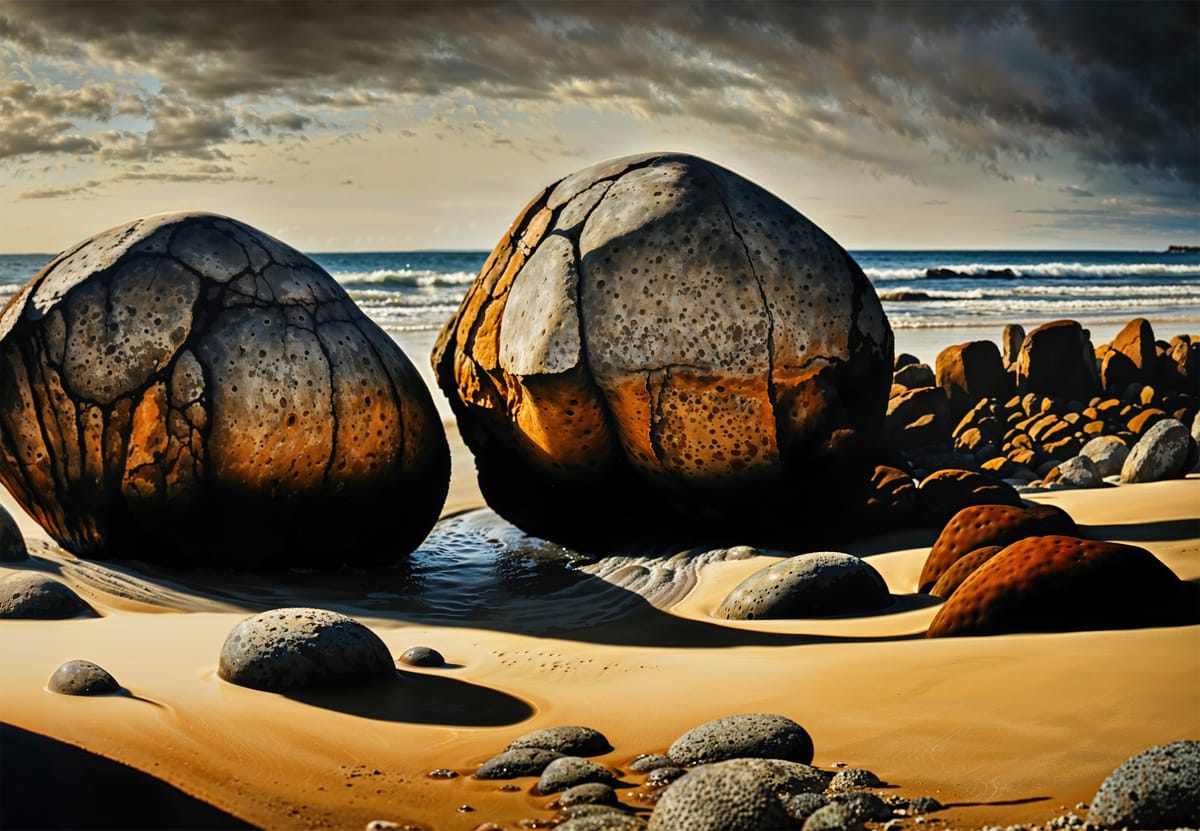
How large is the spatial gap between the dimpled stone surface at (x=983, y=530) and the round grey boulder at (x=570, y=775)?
8.27ft

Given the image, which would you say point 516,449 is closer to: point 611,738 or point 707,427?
point 707,427

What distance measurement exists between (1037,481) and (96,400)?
6.06m

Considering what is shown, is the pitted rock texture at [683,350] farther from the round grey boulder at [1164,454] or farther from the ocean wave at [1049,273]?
the ocean wave at [1049,273]

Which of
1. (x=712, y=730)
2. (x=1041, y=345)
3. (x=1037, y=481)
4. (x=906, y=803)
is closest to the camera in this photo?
(x=906, y=803)

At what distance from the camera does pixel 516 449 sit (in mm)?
6785

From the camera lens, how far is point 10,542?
5930mm

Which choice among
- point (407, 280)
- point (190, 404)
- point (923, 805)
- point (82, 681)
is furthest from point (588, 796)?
point (407, 280)

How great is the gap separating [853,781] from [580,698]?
118 centimetres

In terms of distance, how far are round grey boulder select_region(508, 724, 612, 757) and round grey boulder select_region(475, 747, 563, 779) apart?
6 cm

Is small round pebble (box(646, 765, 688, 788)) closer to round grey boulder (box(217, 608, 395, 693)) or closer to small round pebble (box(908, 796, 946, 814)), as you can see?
small round pebble (box(908, 796, 946, 814))

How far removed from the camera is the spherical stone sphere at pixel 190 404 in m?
5.92

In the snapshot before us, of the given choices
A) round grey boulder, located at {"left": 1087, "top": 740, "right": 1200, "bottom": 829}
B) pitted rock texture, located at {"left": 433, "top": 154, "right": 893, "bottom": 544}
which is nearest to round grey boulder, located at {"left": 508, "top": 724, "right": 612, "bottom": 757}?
round grey boulder, located at {"left": 1087, "top": 740, "right": 1200, "bottom": 829}

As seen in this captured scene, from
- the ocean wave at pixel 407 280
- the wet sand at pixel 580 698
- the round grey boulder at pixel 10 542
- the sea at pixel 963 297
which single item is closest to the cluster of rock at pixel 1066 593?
the wet sand at pixel 580 698

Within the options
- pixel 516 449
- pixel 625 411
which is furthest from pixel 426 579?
pixel 625 411
